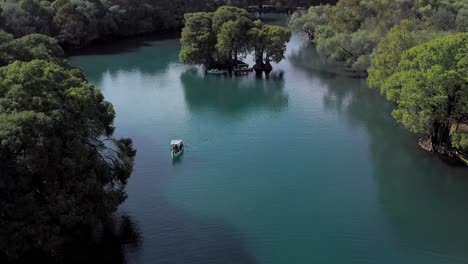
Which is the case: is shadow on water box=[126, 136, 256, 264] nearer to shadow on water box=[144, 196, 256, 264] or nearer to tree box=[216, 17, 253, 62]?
shadow on water box=[144, 196, 256, 264]

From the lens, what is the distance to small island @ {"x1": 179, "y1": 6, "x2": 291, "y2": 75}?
59.8 m

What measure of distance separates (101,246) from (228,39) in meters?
38.5

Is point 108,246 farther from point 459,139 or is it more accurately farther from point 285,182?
point 459,139

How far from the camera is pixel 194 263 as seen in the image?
24047mm

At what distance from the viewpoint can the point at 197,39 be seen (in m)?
60.4

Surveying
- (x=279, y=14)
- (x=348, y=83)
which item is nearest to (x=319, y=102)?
(x=348, y=83)

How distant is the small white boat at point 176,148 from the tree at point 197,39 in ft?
82.9

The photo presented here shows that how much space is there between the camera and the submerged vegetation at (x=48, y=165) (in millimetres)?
21141

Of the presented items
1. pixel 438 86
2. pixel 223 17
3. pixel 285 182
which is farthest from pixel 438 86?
pixel 223 17

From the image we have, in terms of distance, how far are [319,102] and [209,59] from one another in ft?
59.2

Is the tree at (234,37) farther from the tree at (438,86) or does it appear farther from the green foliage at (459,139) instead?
the green foliage at (459,139)

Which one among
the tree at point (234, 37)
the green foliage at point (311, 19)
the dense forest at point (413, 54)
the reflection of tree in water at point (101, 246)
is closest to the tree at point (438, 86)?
the dense forest at point (413, 54)

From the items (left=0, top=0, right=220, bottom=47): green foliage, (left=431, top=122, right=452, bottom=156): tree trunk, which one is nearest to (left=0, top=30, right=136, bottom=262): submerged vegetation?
(left=431, top=122, right=452, bottom=156): tree trunk

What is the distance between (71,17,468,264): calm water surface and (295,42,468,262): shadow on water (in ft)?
0.27
